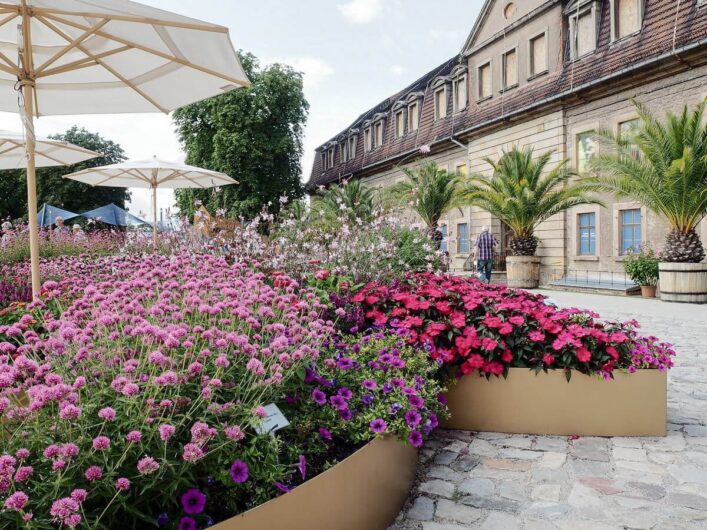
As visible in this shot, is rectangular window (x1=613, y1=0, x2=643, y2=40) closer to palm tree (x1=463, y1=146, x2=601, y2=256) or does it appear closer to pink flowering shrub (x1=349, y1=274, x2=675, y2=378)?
palm tree (x1=463, y1=146, x2=601, y2=256)

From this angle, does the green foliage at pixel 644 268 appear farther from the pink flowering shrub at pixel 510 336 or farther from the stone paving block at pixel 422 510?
the stone paving block at pixel 422 510

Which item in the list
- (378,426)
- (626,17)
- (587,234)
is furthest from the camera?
(587,234)

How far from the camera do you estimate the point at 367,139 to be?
102ft

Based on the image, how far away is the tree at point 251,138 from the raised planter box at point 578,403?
82.2ft

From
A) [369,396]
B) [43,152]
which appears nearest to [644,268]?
[369,396]

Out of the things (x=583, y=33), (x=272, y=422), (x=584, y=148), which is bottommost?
(x=272, y=422)

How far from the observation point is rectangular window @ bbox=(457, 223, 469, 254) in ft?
75.6

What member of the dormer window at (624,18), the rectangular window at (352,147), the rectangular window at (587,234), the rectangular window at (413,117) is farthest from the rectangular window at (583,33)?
the rectangular window at (352,147)

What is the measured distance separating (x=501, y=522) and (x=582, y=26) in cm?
1821

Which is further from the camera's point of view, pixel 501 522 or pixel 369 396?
pixel 369 396

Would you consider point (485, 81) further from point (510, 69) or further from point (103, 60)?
point (103, 60)

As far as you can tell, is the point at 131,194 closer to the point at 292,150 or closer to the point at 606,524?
the point at 292,150

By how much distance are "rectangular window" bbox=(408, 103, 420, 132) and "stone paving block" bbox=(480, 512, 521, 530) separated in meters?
24.7

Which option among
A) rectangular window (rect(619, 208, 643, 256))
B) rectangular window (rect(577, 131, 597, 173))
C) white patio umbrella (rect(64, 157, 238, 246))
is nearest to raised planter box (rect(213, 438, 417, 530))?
white patio umbrella (rect(64, 157, 238, 246))
